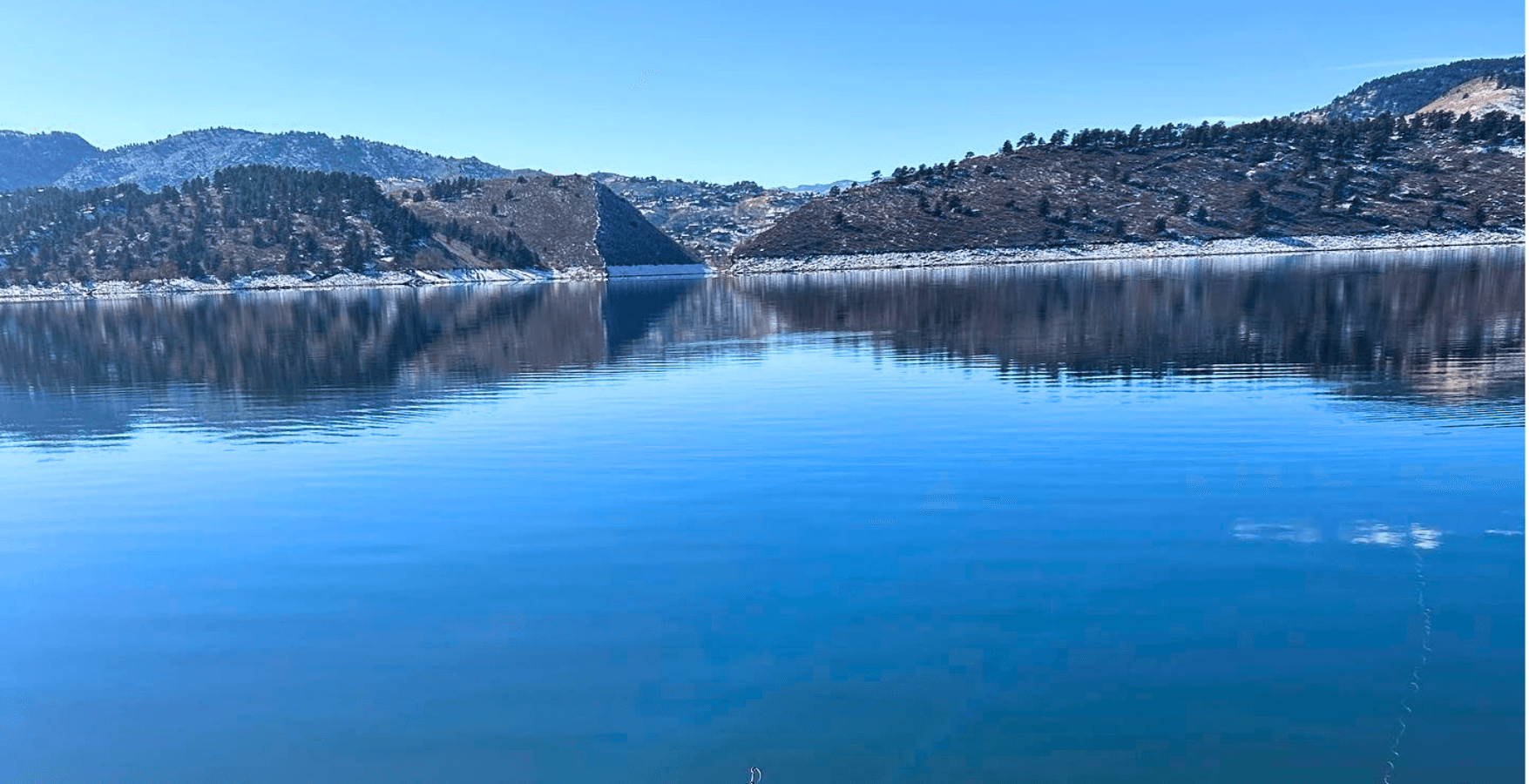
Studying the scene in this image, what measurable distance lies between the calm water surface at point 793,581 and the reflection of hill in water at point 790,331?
1.06 m

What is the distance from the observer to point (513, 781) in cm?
1054

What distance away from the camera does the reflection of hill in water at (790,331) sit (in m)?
38.3

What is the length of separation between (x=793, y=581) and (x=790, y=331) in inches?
2015

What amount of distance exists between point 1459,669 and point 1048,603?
5365 millimetres

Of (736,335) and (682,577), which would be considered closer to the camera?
(682,577)

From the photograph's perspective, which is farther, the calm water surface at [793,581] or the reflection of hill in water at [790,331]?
the reflection of hill in water at [790,331]

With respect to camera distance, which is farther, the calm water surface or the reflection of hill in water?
the reflection of hill in water

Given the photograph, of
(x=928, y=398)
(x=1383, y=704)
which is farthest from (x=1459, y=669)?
(x=928, y=398)

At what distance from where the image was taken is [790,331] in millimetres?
66812

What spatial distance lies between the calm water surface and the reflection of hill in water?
1.06 metres

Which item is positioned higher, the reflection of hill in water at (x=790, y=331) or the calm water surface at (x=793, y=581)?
the reflection of hill in water at (x=790, y=331)

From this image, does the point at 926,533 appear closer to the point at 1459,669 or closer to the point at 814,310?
the point at 1459,669

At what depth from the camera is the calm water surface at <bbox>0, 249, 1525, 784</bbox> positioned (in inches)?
436

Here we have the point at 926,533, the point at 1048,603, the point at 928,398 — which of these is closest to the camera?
the point at 1048,603
